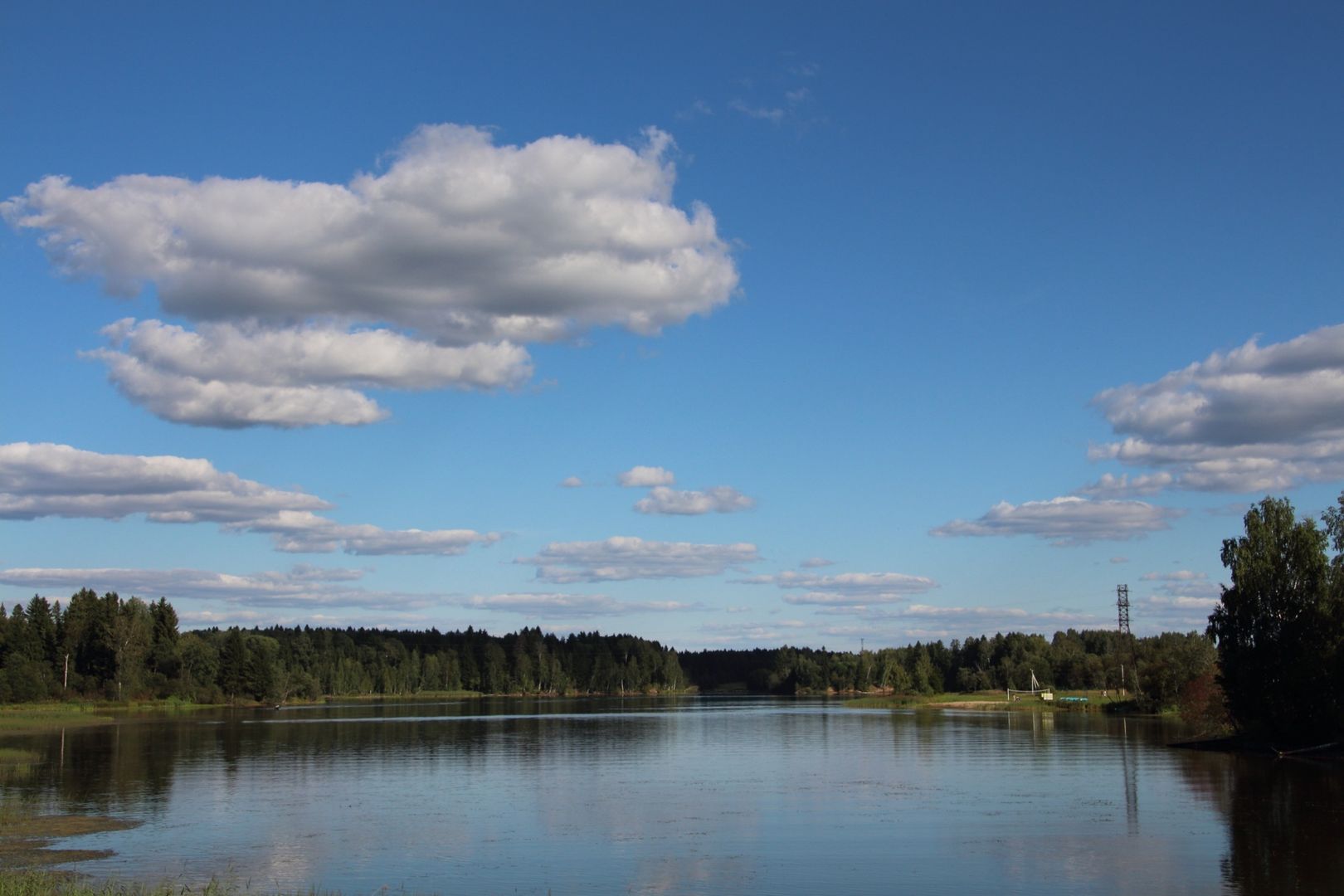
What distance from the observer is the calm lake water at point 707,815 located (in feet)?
109

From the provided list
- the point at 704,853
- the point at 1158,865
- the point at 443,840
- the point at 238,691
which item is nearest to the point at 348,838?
the point at 443,840

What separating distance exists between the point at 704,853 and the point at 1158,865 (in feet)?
45.5

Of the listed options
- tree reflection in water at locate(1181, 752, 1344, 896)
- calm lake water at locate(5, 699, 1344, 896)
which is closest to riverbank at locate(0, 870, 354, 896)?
calm lake water at locate(5, 699, 1344, 896)

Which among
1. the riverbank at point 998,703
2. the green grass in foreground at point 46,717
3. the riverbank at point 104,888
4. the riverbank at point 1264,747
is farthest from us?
the riverbank at point 998,703

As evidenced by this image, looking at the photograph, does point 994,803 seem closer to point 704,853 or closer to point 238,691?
point 704,853

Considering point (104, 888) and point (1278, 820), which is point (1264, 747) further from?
point (104, 888)

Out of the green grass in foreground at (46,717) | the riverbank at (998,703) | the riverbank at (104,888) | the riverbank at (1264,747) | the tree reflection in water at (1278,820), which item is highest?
the riverbank at (104,888)

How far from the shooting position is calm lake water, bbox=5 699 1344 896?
33094mm

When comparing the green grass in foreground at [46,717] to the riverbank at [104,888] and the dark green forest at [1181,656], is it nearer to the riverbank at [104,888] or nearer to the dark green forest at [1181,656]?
the dark green forest at [1181,656]

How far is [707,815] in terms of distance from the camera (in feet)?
152

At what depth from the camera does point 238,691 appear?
567 feet

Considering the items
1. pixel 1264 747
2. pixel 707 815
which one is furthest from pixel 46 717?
pixel 1264 747

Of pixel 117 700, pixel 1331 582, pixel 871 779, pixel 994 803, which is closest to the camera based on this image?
pixel 994 803

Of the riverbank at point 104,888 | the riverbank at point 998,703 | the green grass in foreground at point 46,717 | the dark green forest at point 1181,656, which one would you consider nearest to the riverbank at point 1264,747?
the dark green forest at point 1181,656
